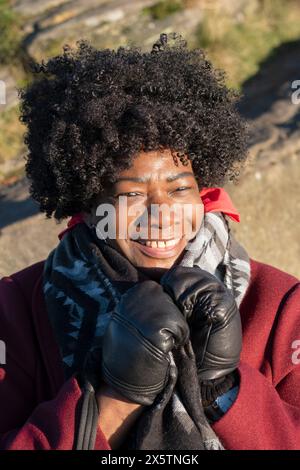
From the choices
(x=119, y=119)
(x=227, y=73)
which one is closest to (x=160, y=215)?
(x=119, y=119)

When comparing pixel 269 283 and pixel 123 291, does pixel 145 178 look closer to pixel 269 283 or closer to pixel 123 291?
pixel 123 291

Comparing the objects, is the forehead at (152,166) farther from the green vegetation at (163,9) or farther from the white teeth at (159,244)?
the green vegetation at (163,9)

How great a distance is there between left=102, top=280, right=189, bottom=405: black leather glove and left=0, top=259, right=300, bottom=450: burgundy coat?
0.15 meters

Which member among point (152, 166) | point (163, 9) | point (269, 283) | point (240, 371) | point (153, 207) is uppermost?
point (163, 9)

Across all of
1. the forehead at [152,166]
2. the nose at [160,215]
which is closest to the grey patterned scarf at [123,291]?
the nose at [160,215]

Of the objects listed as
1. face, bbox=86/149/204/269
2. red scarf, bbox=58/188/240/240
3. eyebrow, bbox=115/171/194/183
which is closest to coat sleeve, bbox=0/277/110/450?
red scarf, bbox=58/188/240/240

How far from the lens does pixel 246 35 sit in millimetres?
7238

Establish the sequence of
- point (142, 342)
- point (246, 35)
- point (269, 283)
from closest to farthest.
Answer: point (142, 342) → point (269, 283) → point (246, 35)

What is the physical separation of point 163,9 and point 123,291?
4971 mm

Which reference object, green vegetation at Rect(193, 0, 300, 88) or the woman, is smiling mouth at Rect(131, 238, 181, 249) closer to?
the woman

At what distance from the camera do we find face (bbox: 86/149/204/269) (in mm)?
2477

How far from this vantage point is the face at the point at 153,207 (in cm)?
248

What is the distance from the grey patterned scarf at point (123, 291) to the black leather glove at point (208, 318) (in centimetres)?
4
